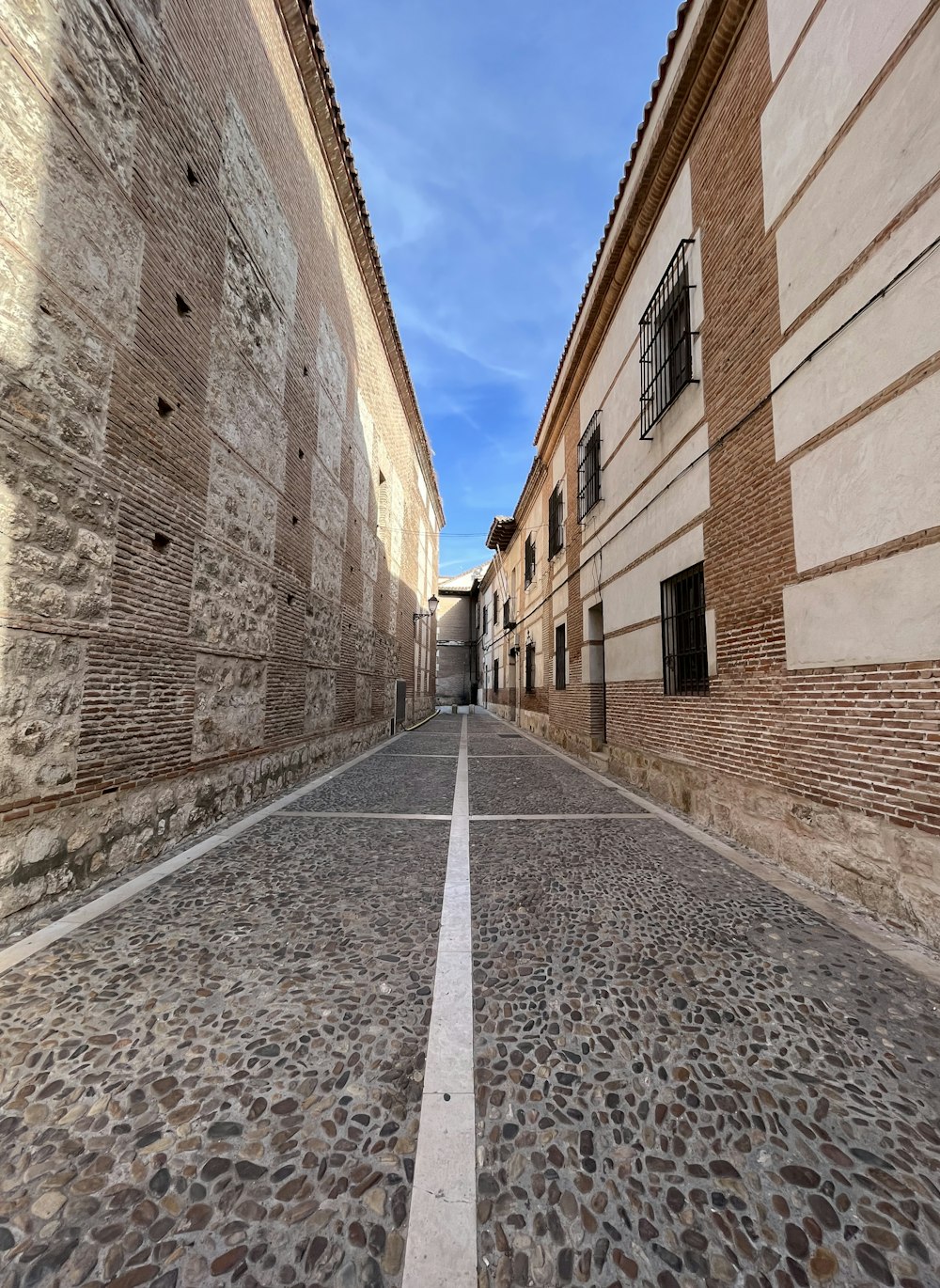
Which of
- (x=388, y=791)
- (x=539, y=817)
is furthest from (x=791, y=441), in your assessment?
(x=388, y=791)

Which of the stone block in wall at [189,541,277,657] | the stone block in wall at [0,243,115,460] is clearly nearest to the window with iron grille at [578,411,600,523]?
the stone block in wall at [189,541,277,657]

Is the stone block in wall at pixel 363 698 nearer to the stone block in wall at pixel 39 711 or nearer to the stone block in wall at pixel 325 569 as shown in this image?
the stone block in wall at pixel 325 569

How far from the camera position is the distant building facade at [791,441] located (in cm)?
274

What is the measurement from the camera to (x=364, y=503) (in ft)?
33.6

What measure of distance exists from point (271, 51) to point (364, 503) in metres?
6.02

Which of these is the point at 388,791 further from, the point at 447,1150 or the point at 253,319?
the point at 253,319

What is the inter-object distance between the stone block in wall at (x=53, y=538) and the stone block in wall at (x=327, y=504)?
4.14 m

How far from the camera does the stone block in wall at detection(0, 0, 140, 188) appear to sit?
9.27ft

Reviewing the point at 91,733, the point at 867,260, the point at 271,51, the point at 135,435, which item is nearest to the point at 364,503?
the point at 271,51

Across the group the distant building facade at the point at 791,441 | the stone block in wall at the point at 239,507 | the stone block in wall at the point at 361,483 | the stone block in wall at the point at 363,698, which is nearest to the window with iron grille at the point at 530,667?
the stone block in wall at the point at 363,698

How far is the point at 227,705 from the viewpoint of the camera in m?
4.98

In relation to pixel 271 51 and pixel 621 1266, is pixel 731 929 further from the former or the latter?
pixel 271 51

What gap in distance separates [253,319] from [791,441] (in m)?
5.49

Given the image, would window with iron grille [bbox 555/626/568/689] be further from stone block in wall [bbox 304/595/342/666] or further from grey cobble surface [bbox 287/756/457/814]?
stone block in wall [bbox 304/595/342/666]
